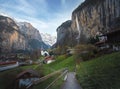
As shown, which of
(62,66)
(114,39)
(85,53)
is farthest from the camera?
(62,66)

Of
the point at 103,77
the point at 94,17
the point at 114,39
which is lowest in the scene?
the point at 103,77

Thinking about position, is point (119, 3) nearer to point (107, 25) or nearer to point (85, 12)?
point (107, 25)

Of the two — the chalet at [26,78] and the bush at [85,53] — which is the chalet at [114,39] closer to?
the bush at [85,53]

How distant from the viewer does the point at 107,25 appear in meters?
132

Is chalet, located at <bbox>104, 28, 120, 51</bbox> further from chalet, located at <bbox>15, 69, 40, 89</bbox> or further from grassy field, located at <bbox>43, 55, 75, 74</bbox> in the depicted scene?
chalet, located at <bbox>15, 69, 40, 89</bbox>

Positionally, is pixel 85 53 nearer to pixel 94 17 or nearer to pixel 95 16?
pixel 95 16

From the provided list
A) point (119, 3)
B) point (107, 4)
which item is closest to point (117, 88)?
point (119, 3)

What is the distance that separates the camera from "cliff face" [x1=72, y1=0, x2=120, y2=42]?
128m

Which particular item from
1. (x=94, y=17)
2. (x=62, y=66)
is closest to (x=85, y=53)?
(x=62, y=66)

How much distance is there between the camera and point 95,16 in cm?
15488

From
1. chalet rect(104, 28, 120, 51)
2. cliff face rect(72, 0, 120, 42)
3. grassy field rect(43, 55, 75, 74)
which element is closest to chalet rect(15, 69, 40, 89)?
grassy field rect(43, 55, 75, 74)

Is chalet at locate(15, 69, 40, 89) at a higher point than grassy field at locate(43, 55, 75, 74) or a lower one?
lower

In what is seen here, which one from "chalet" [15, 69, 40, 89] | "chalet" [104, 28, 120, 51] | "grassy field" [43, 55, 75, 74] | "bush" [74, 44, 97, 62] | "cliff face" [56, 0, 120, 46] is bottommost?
"chalet" [15, 69, 40, 89]

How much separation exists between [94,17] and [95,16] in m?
1.98
